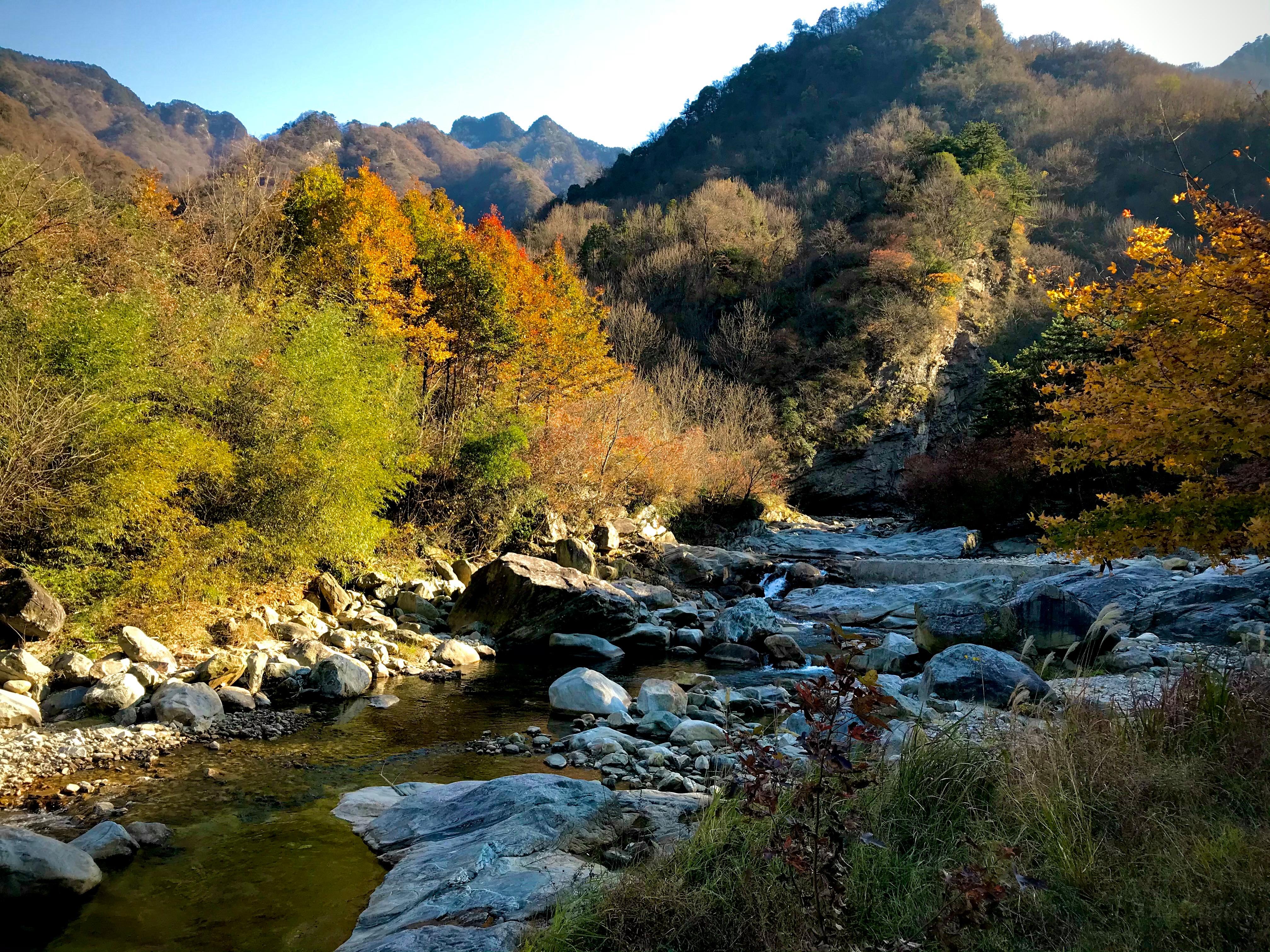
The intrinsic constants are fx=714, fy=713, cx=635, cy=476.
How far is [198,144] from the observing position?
54.5 meters

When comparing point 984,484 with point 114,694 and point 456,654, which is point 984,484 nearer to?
point 456,654

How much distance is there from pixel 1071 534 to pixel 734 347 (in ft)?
97.0

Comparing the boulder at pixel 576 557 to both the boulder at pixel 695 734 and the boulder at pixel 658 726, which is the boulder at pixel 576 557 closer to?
the boulder at pixel 658 726

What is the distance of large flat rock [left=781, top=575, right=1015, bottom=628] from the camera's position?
11148 mm

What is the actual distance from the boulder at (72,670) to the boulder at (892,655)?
9230mm

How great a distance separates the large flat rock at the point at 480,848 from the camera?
10.5ft

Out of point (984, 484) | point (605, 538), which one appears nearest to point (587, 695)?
point (605, 538)

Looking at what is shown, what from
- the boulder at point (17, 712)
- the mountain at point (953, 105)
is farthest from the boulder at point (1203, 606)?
the mountain at point (953, 105)

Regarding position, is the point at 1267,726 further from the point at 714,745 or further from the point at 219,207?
the point at 219,207

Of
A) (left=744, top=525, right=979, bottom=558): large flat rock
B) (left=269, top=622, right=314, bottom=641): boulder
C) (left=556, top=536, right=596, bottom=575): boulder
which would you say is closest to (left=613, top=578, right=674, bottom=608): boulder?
(left=556, top=536, right=596, bottom=575): boulder

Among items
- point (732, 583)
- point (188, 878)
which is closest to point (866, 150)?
point (732, 583)

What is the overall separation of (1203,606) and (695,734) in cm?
763

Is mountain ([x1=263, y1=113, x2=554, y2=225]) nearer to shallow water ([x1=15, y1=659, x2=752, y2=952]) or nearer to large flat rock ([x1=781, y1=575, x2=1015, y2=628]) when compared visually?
large flat rock ([x1=781, y1=575, x2=1015, y2=628])

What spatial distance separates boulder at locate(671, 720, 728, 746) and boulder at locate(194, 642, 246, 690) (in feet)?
16.5
